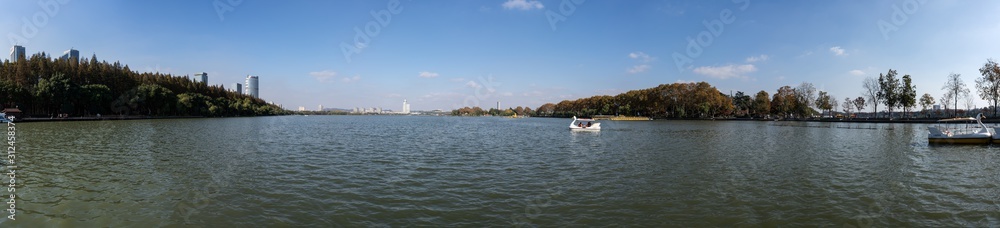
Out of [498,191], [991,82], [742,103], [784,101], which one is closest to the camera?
[498,191]

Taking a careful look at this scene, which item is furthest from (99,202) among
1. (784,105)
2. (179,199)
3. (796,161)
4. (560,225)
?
(784,105)

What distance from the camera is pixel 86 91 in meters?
77.8

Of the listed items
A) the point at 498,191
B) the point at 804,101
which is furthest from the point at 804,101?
the point at 498,191

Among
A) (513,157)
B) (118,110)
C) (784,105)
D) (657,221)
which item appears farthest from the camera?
(784,105)

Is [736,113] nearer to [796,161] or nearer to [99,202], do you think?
[796,161]

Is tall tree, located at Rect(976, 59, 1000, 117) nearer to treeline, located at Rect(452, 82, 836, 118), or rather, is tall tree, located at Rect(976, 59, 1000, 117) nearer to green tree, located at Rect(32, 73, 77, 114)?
treeline, located at Rect(452, 82, 836, 118)

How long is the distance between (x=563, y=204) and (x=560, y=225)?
1841mm

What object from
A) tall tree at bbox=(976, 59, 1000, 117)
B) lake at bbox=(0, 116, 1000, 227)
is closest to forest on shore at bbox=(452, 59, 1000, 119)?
tall tree at bbox=(976, 59, 1000, 117)

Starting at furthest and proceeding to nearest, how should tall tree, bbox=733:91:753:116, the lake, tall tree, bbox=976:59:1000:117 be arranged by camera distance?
tall tree, bbox=733:91:753:116
tall tree, bbox=976:59:1000:117
the lake

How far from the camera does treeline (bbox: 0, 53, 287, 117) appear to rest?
7138cm

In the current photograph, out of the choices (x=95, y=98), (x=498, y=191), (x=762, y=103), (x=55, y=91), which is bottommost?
(x=498, y=191)

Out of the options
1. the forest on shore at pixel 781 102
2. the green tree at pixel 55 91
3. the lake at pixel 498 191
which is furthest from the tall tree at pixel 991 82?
the green tree at pixel 55 91

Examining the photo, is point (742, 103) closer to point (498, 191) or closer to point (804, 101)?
point (804, 101)

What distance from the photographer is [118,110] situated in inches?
3593
